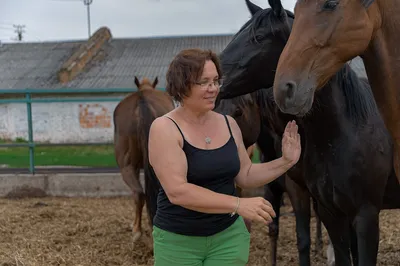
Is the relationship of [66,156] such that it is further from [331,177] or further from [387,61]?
[387,61]

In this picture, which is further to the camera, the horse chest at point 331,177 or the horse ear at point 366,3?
the horse chest at point 331,177

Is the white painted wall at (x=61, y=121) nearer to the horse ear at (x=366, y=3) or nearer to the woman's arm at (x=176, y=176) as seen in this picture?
the woman's arm at (x=176, y=176)

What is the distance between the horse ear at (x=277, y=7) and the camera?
9.12 ft

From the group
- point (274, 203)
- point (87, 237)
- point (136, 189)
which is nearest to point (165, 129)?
point (274, 203)

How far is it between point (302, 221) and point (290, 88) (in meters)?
2.29

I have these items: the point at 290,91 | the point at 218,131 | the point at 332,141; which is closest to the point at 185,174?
the point at 218,131

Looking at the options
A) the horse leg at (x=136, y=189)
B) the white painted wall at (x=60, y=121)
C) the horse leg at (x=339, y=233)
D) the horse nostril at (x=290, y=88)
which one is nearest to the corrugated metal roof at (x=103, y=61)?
the white painted wall at (x=60, y=121)

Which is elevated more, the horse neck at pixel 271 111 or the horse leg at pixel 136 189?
the horse neck at pixel 271 111

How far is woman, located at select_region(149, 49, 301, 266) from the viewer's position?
1.96 metres

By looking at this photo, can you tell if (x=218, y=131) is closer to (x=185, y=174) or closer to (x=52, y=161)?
(x=185, y=174)

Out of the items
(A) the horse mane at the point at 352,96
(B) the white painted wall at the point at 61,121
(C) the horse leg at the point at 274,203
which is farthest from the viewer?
(B) the white painted wall at the point at 61,121

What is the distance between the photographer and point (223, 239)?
2123 mm

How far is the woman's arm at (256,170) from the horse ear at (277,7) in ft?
3.05

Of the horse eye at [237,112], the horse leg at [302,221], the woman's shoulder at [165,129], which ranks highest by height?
the woman's shoulder at [165,129]
